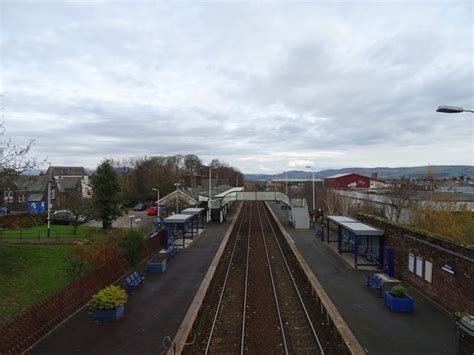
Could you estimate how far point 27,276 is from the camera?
18359mm

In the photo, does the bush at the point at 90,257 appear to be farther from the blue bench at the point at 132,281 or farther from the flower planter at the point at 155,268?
the flower planter at the point at 155,268

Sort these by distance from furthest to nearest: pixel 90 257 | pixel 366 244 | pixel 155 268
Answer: pixel 366 244 → pixel 155 268 → pixel 90 257

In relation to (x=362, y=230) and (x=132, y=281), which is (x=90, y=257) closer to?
(x=132, y=281)

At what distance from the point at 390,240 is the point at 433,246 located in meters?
4.51

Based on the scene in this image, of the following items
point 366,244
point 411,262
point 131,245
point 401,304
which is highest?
point 131,245

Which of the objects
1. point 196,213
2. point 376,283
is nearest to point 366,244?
point 376,283

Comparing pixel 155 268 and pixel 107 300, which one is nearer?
pixel 107 300

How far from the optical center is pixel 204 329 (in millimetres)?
12289

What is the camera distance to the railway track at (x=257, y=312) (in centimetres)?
1108

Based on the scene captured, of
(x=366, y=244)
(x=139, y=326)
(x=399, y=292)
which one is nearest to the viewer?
(x=139, y=326)

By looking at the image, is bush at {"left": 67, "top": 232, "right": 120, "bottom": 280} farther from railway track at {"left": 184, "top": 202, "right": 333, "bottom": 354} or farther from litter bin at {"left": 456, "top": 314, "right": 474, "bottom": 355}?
litter bin at {"left": 456, "top": 314, "right": 474, "bottom": 355}

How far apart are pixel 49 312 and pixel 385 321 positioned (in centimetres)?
1064

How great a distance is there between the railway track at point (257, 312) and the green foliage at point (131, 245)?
177 inches

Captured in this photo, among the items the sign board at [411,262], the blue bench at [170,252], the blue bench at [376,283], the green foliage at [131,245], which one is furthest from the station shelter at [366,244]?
the green foliage at [131,245]
